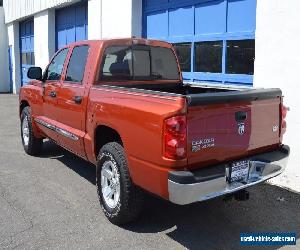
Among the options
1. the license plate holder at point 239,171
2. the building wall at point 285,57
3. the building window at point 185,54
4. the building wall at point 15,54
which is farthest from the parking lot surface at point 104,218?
the building wall at point 15,54

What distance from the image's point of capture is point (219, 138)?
368 cm

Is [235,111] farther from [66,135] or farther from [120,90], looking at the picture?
[66,135]

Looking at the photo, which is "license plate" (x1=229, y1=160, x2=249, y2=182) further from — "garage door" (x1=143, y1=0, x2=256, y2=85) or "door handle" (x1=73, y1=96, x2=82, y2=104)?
"garage door" (x1=143, y1=0, x2=256, y2=85)

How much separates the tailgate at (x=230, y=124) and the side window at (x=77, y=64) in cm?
224

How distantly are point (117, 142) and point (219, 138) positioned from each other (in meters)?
1.25

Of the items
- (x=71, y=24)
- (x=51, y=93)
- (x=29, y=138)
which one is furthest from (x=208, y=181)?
(x=71, y=24)

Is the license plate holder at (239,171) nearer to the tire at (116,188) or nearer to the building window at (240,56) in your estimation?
the tire at (116,188)

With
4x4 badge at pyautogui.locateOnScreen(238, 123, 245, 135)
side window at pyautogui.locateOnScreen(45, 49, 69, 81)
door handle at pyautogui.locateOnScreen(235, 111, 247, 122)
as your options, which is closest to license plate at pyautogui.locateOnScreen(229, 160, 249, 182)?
4x4 badge at pyautogui.locateOnScreen(238, 123, 245, 135)

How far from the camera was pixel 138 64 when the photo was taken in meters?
5.42

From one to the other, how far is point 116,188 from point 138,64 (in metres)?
1.85

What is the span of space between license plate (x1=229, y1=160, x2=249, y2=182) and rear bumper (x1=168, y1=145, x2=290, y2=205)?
47mm

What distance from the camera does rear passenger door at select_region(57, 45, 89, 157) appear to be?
5.07m

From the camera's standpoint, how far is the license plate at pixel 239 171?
3850mm

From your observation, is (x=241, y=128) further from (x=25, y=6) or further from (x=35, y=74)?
(x=25, y=6)
